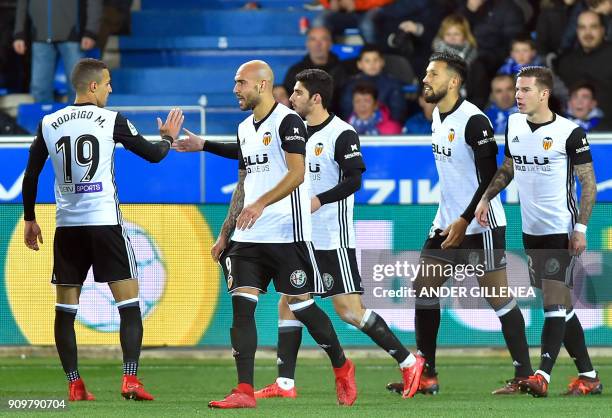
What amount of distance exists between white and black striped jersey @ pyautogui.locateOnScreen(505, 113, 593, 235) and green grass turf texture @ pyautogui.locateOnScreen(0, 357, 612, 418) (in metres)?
1.10

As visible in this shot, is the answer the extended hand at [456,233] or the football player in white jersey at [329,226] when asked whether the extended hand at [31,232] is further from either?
the extended hand at [456,233]

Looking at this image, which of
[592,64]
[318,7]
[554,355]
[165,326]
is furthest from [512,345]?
[318,7]

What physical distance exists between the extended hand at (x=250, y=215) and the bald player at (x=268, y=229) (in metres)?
0.11

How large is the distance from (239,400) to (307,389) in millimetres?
1896

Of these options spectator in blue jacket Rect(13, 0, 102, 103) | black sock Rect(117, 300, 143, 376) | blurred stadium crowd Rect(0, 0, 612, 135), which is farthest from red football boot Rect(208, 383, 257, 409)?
spectator in blue jacket Rect(13, 0, 102, 103)

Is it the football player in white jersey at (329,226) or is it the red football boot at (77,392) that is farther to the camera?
the football player in white jersey at (329,226)

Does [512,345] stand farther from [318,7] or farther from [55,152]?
[318,7]

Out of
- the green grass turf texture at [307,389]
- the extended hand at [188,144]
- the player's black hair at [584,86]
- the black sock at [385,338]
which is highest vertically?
the player's black hair at [584,86]

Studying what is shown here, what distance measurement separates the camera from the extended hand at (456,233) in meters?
9.16

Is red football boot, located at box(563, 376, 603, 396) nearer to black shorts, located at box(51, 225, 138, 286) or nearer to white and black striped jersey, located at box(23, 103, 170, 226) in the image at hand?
black shorts, located at box(51, 225, 138, 286)

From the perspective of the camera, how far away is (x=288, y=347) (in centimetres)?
921

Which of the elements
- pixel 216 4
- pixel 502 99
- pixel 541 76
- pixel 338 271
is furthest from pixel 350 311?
pixel 216 4

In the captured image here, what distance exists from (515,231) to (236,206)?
2.99 metres

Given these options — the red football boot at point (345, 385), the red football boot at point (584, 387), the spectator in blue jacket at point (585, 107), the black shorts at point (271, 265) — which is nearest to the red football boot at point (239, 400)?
the black shorts at point (271, 265)
